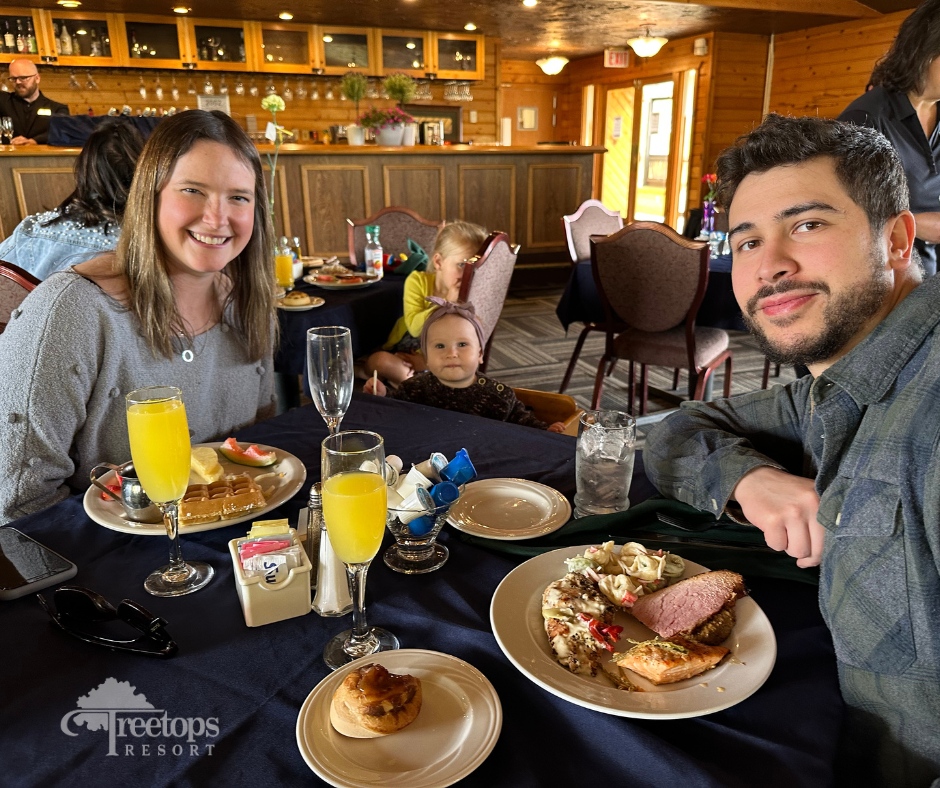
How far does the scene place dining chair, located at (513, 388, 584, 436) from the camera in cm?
207

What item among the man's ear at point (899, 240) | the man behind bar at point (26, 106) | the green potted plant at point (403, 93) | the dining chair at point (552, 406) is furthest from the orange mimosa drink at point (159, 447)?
the man behind bar at point (26, 106)

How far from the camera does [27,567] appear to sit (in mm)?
972

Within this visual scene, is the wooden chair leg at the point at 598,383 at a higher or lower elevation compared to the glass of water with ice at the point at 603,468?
lower

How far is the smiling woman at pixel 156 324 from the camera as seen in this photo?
4.36ft

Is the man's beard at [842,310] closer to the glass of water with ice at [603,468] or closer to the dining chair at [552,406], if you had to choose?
the glass of water with ice at [603,468]

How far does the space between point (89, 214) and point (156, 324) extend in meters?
1.33

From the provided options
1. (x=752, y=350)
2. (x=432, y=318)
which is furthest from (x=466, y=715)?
(x=752, y=350)

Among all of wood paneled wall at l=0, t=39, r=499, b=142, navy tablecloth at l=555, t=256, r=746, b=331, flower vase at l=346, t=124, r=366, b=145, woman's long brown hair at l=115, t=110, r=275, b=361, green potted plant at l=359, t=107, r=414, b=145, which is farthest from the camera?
wood paneled wall at l=0, t=39, r=499, b=142

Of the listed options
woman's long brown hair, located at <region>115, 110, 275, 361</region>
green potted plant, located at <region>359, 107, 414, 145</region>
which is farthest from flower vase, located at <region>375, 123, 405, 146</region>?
woman's long brown hair, located at <region>115, 110, 275, 361</region>

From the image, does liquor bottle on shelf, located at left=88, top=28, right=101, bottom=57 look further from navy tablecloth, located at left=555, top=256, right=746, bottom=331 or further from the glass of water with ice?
the glass of water with ice

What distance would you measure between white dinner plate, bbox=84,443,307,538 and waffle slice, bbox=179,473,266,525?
0.01m

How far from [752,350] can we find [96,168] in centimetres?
477

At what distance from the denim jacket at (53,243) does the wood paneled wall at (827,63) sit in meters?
7.83

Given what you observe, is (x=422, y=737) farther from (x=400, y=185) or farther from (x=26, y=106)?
(x=26, y=106)
